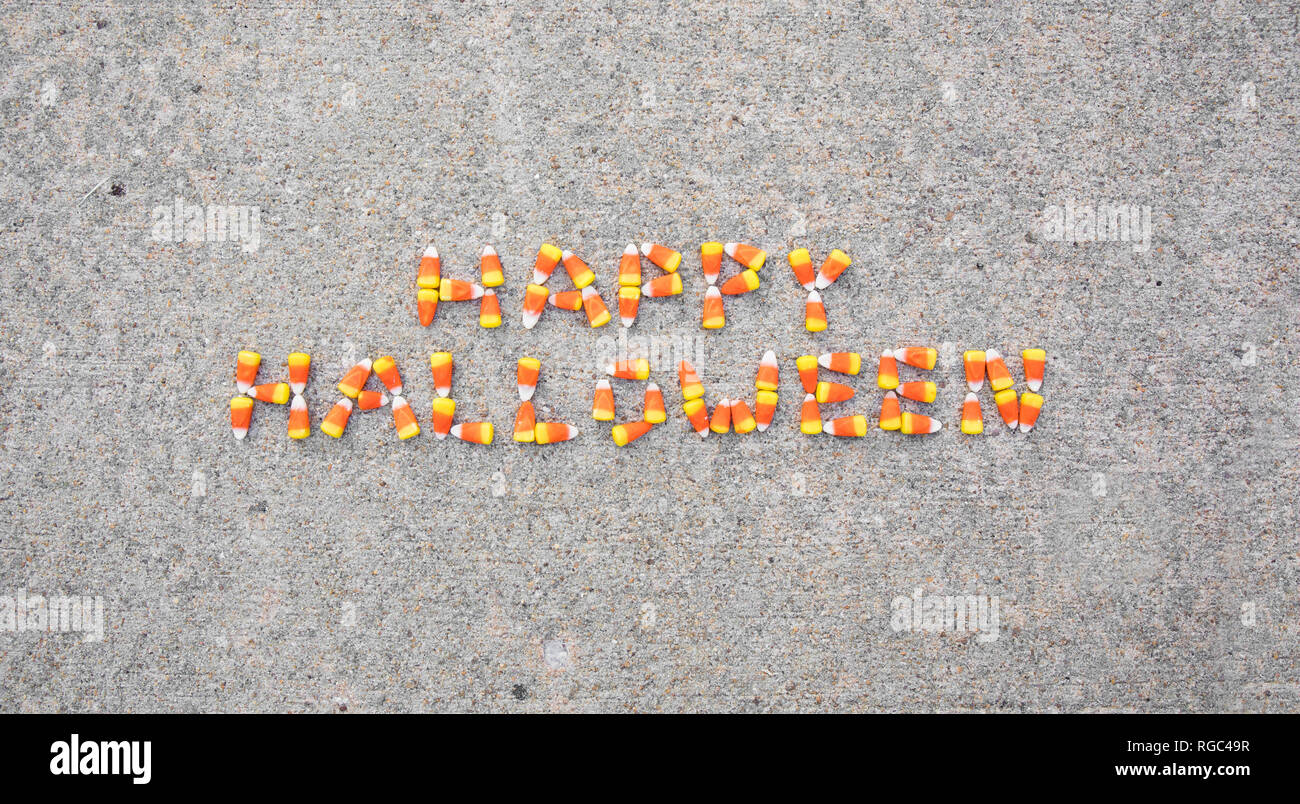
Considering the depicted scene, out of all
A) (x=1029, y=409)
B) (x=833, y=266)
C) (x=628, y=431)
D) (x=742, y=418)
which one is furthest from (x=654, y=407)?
(x=1029, y=409)

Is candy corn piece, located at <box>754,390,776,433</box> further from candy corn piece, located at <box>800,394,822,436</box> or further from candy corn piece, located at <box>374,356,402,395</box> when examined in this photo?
candy corn piece, located at <box>374,356,402,395</box>

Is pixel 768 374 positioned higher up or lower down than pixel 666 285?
lower down

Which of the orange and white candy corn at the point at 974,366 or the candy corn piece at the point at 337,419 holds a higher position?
the orange and white candy corn at the point at 974,366

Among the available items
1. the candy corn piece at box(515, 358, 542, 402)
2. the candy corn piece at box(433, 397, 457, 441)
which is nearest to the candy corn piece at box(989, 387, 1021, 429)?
the candy corn piece at box(515, 358, 542, 402)

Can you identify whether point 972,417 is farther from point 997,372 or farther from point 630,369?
point 630,369

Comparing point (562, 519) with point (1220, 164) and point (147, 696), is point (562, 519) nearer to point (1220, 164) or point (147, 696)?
point (147, 696)

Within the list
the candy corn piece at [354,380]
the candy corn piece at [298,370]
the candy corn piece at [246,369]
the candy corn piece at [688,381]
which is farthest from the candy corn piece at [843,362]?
the candy corn piece at [246,369]

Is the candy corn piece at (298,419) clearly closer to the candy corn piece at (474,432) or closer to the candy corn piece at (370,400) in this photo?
the candy corn piece at (370,400)
